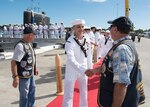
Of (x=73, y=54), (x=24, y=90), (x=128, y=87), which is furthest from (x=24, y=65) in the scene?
(x=128, y=87)

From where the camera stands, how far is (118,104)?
3.18 metres

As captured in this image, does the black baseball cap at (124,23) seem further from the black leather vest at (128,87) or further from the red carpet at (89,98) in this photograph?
the red carpet at (89,98)

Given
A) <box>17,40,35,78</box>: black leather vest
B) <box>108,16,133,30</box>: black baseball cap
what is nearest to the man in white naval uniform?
<box>17,40,35,78</box>: black leather vest

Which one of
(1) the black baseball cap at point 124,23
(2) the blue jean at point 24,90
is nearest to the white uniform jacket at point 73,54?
(2) the blue jean at point 24,90

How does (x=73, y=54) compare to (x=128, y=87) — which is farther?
(x=73, y=54)

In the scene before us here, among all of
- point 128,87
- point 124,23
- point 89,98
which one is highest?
point 124,23

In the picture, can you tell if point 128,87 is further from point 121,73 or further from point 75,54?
point 75,54

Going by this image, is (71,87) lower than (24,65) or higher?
lower

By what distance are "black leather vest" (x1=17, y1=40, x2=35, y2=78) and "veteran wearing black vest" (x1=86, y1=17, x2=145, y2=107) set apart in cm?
261

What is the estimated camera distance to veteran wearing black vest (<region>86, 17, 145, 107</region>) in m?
3.16

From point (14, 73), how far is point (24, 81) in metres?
0.35

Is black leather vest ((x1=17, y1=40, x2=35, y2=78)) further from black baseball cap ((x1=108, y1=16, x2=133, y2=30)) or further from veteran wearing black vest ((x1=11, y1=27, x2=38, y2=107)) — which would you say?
black baseball cap ((x1=108, y1=16, x2=133, y2=30))

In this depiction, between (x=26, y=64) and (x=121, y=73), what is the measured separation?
3.03 m

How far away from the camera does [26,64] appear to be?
5.81 metres
